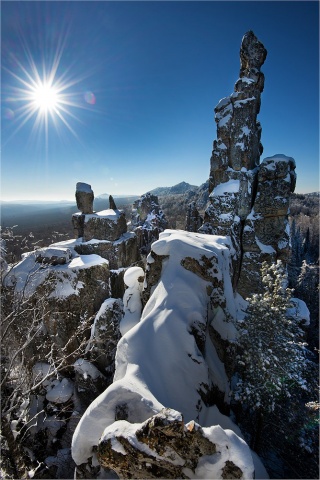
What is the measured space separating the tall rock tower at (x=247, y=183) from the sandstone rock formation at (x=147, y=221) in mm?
15378

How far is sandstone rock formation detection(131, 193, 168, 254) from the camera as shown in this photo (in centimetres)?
4012

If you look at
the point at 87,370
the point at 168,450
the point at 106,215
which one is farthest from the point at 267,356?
the point at 106,215

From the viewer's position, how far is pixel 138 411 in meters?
5.42

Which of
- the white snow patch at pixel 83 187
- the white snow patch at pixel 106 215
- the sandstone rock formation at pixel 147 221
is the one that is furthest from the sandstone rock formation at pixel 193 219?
the white snow patch at pixel 83 187

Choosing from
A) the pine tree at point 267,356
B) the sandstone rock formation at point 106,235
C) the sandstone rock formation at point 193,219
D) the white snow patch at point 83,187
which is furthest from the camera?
the sandstone rock formation at point 193,219

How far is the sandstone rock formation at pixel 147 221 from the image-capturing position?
40.1m

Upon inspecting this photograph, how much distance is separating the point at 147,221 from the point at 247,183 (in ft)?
67.7

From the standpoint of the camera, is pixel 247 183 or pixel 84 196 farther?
pixel 84 196

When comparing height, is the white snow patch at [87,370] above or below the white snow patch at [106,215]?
below

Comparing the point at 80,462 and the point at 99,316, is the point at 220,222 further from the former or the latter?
the point at 80,462

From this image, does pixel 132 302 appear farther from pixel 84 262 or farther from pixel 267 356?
pixel 267 356

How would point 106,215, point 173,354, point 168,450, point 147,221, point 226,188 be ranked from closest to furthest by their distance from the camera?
1. point 168,450
2. point 173,354
3. point 226,188
4. point 106,215
5. point 147,221

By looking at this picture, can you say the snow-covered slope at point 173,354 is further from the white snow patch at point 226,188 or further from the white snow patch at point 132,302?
the white snow patch at point 226,188

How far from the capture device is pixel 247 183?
25281 millimetres
